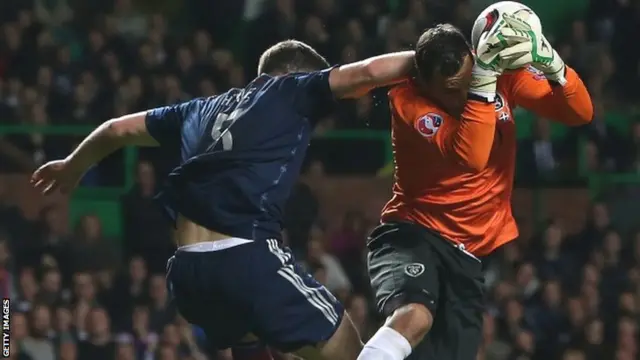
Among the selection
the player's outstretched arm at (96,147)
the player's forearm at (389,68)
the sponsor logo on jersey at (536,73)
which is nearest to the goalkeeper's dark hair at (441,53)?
the player's forearm at (389,68)

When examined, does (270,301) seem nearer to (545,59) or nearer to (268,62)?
(268,62)

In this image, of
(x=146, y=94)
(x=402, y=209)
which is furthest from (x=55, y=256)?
(x=402, y=209)

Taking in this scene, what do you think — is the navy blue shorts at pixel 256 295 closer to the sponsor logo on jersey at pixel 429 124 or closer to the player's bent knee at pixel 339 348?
the player's bent knee at pixel 339 348

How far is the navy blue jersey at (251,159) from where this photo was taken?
173 inches

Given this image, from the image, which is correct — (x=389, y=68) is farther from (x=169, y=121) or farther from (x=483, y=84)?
(x=169, y=121)

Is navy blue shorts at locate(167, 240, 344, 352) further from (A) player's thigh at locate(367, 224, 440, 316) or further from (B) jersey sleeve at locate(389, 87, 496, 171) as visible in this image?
(B) jersey sleeve at locate(389, 87, 496, 171)

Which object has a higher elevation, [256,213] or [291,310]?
[256,213]

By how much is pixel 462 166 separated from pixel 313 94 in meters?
0.69

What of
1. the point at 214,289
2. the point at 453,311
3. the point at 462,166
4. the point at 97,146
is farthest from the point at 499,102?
the point at 97,146

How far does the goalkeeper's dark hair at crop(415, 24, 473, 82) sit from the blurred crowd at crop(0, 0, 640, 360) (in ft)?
12.7

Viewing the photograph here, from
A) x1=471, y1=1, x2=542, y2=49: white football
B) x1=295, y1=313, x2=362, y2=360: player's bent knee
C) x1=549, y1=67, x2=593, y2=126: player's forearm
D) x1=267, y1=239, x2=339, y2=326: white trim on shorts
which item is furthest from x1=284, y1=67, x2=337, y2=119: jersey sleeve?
x1=549, y1=67, x2=593, y2=126: player's forearm

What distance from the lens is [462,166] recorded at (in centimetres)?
482

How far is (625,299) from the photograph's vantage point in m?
8.80

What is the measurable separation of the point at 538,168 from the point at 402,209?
187 inches
